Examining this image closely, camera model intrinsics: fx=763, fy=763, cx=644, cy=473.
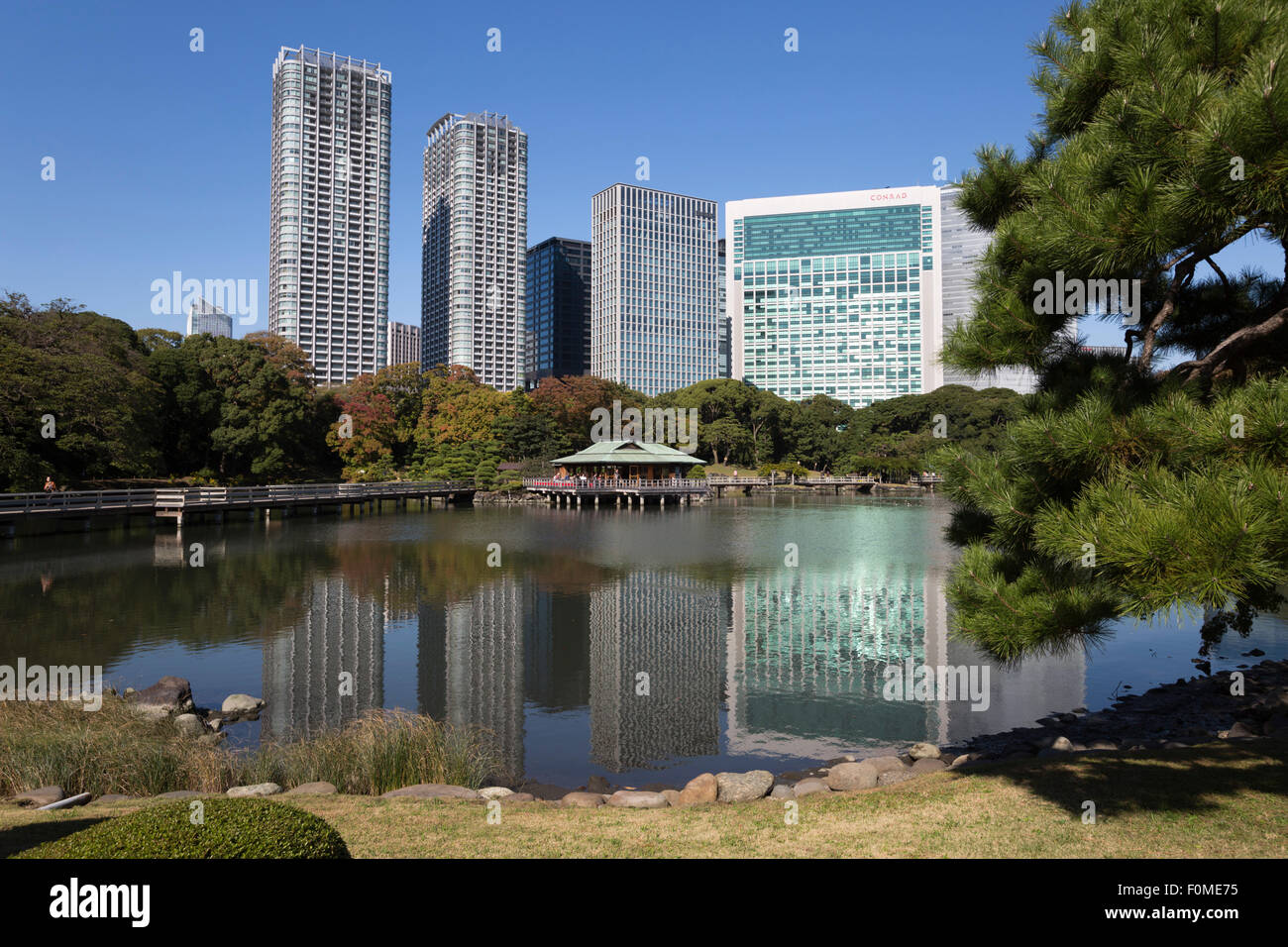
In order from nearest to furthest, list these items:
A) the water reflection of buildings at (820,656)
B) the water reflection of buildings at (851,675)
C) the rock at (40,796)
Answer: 1. the rock at (40,796)
2. the water reflection of buildings at (851,675)
3. the water reflection of buildings at (820,656)

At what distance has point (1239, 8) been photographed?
4145 millimetres

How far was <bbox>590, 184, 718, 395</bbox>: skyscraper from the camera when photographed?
132375mm

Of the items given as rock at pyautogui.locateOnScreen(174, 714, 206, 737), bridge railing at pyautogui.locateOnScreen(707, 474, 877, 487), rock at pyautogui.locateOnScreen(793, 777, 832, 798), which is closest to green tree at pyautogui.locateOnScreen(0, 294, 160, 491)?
rock at pyautogui.locateOnScreen(174, 714, 206, 737)

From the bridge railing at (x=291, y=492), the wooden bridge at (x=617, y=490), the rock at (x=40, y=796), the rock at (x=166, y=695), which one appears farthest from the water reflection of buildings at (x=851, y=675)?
the wooden bridge at (x=617, y=490)

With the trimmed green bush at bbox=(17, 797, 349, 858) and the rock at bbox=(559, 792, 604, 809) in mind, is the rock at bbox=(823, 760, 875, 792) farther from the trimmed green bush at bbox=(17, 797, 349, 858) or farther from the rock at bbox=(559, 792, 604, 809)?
the trimmed green bush at bbox=(17, 797, 349, 858)

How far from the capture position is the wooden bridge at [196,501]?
27.6m

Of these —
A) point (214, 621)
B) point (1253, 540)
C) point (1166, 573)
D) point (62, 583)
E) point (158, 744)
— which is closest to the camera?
point (1253, 540)

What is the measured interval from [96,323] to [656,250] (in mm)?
108974

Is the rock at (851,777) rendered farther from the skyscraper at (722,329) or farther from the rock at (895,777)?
the skyscraper at (722,329)

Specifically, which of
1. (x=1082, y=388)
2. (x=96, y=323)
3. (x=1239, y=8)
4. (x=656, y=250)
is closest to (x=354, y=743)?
(x=1082, y=388)

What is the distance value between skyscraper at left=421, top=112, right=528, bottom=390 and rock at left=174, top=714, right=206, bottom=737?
11703 centimetres

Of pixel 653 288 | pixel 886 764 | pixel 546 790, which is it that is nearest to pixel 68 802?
pixel 546 790

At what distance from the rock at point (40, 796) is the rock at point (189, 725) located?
9.05 ft

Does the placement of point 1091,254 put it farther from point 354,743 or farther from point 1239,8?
point 354,743
